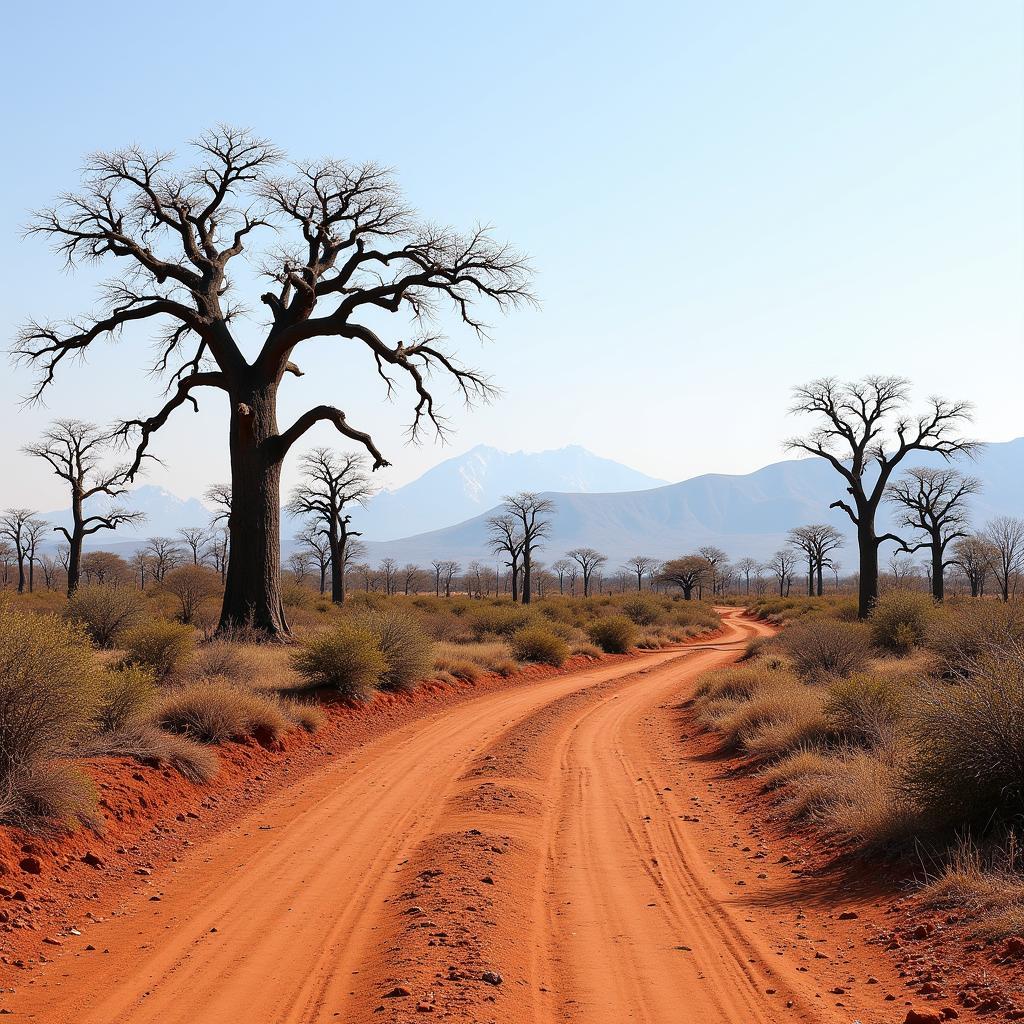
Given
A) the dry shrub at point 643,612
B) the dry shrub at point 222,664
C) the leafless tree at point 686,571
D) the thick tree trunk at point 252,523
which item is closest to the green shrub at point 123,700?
the dry shrub at point 222,664

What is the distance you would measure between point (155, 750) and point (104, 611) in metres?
11.0

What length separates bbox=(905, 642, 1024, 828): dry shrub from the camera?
6.80 meters

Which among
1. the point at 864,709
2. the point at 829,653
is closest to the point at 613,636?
the point at 829,653

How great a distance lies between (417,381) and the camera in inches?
829

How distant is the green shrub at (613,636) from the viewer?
33094 mm

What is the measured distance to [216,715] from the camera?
461 inches

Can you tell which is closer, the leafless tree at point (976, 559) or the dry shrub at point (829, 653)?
the dry shrub at point (829, 653)

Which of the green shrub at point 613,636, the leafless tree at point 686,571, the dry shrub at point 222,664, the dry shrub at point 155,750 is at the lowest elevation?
the green shrub at point 613,636

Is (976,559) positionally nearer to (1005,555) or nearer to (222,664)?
(1005,555)

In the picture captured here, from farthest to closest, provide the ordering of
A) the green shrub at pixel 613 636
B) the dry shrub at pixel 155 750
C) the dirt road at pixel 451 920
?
the green shrub at pixel 613 636 → the dry shrub at pixel 155 750 → the dirt road at pixel 451 920

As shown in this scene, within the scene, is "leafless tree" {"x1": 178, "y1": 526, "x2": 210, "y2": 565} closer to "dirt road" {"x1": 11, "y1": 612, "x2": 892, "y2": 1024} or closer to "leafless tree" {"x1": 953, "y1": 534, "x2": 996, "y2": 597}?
"leafless tree" {"x1": 953, "y1": 534, "x2": 996, "y2": 597}

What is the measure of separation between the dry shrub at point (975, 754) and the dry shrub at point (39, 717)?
7338 millimetres

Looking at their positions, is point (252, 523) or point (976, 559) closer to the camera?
point (252, 523)

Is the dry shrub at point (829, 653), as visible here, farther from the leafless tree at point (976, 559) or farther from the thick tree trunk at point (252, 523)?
the leafless tree at point (976, 559)
